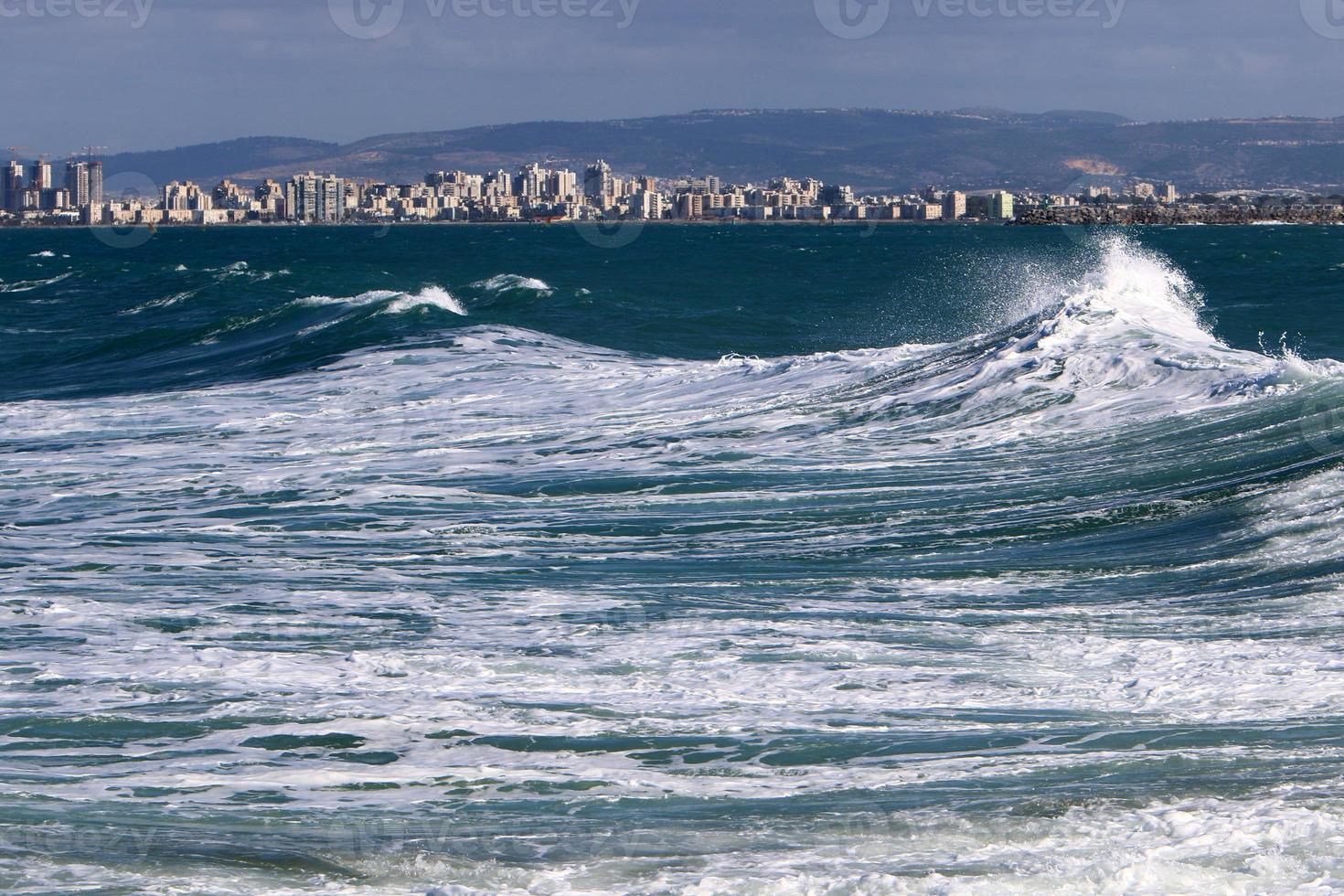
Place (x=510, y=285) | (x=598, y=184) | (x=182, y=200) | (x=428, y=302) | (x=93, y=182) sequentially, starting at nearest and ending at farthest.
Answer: (x=428, y=302) < (x=510, y=285) < (x=182, y=200) < (x=598, y=184) < (x=93, y=182)

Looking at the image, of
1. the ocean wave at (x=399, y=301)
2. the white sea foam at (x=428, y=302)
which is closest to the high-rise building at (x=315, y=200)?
the white sea foam at (x=428, y=302)

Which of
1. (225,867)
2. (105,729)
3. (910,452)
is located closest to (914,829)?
(225,867)

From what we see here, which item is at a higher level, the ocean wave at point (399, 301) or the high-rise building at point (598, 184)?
the high-rise building at point (598, 184)

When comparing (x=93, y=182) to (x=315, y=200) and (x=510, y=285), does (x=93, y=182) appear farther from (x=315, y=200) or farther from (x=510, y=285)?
(x=510, y=285)

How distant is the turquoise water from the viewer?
17.8 feet

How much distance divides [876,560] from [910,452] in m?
4.17

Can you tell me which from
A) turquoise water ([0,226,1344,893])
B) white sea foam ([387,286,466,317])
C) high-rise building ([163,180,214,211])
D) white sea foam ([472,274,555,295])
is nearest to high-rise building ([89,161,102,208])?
high-rise building ([163,180,214,211])

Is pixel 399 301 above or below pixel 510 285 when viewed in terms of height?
below

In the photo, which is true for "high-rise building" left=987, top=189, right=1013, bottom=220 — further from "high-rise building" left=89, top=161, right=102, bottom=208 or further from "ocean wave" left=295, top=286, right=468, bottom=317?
"ocean wave" left=295, top=286, right=468, bottom=317

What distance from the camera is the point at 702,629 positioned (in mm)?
8234

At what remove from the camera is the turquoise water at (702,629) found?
542 centimetres

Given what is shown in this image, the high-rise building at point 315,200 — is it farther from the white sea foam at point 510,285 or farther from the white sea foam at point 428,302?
the white sea foam at point 428,302

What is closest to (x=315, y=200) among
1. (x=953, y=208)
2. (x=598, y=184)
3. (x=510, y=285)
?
(x=598, y=184)

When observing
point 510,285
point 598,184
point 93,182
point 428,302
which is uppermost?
point 598,184
